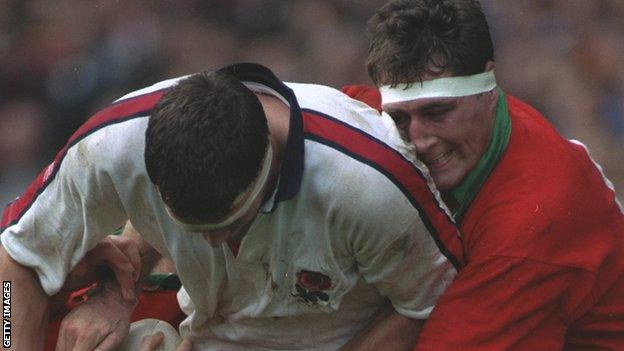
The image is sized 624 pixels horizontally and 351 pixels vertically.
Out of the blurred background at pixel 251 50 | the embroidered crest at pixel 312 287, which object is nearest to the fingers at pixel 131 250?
the embroidered crest at pixel 312 287

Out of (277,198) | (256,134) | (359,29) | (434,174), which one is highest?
(256,134)

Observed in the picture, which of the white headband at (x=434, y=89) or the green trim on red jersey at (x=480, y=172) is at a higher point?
the white headband at (x=434, y=89)

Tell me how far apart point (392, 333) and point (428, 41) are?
602mm

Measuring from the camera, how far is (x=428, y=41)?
252 cm

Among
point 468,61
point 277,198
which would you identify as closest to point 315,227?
point 277,198

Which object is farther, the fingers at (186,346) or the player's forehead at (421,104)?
the fingers at (186,346)

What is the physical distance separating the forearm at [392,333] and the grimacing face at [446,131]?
283mm

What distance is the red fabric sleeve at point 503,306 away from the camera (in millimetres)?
2441

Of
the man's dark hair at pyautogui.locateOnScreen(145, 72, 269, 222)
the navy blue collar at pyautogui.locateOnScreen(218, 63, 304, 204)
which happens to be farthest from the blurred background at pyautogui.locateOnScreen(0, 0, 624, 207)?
the man's dark hair at pyautogui.locateOnScreen(145, 72, 269, 222)

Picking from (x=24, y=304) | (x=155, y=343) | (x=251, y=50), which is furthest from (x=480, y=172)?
(x=251, y=50)

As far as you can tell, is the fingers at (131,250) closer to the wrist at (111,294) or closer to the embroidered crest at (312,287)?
the wrist at (111,294)

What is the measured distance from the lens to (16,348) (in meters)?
2.63

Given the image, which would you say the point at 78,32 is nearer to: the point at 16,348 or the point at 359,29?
the point at 359,29

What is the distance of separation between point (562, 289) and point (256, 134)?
77 centimetres
